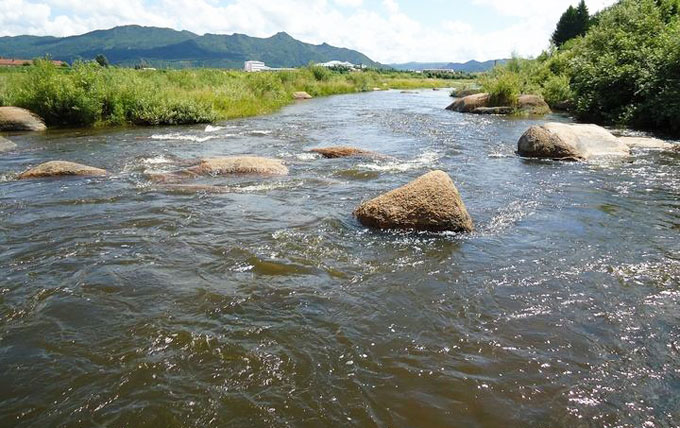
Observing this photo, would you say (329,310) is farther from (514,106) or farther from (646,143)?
(514,106)

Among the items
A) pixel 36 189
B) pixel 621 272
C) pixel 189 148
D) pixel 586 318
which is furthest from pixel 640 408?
pixel 189 148

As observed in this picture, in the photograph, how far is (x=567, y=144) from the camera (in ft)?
48.4

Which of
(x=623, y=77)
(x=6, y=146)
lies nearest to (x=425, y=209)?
(x=6, y=146)

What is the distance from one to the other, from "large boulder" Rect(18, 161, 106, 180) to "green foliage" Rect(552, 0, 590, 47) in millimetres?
71998

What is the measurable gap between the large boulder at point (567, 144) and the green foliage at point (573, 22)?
2414 inches

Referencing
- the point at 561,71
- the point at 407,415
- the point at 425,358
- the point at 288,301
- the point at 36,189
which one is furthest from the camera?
the point at 561,71

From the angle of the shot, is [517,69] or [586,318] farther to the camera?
[517,69]

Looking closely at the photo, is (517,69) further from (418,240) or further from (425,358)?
(425,358)

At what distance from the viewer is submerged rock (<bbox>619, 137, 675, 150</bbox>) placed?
53.6 ft

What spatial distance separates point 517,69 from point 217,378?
40.8 metres

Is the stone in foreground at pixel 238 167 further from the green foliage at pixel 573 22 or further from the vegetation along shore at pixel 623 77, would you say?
the green foliage at pixel 573 22

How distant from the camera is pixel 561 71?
38.2 m

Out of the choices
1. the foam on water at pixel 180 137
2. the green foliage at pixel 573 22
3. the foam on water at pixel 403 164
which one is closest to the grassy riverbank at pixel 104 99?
the foam on water at pixel 180 137

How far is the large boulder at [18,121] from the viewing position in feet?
71.2
